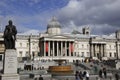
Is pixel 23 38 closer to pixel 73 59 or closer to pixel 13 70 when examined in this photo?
Result: pixel 73 59

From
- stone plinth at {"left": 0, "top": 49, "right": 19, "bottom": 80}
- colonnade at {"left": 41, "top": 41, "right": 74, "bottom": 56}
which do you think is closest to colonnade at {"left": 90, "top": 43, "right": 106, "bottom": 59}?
colonnade at {"left": 41, "top": 41, "right": 74, "bottom": 56}

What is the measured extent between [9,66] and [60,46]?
288ft

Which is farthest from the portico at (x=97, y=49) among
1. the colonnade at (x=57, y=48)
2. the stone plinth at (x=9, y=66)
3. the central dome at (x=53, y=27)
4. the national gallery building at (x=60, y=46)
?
the stone plinth at (x=9, y=66)

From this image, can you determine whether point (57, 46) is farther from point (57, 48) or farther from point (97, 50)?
point (97, 50)

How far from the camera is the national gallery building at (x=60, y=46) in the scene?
10800 centimetres

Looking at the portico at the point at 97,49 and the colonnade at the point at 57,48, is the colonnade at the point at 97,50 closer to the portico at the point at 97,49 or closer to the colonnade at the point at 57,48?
the portico at the point at 97,49

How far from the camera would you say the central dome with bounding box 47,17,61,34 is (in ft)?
393

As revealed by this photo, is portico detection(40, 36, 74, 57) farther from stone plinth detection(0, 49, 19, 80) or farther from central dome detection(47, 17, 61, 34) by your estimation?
stone plinth detection(0, 49, 19, 80)

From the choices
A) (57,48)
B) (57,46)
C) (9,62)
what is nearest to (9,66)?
(9,62)

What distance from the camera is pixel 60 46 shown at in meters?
111

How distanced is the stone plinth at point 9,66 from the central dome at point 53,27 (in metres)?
96.2

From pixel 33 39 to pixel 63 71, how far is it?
67015 mm

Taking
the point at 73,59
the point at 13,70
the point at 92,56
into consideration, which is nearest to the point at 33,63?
the point at 73,59

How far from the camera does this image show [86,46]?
→ 122 m
